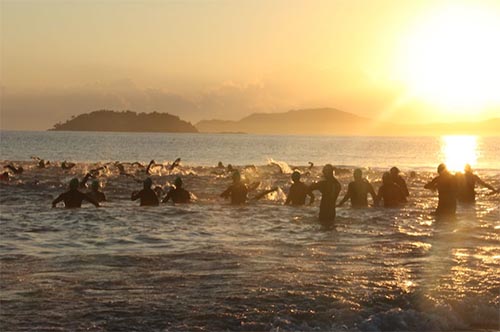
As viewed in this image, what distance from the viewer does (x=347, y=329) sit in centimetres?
974

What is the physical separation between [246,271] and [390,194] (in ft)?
41.0

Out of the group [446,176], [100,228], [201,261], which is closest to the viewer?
[201,261]

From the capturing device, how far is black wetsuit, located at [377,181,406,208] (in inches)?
960

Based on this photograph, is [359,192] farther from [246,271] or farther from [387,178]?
[246,271]

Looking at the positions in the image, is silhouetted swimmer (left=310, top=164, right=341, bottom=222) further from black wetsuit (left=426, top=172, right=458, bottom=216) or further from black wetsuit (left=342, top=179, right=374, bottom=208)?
black wetsuit (left=342, top=179, right=374, bottom=208)

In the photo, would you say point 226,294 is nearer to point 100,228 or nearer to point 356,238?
point 356,238

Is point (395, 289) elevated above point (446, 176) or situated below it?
below

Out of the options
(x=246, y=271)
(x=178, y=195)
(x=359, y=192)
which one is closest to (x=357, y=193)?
(x=359, y=192)

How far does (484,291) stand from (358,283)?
197 cm

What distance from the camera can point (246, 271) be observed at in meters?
12.9

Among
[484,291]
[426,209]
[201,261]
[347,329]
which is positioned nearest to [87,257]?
[201,261]

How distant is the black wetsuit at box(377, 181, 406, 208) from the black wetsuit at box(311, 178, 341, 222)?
4851 mm

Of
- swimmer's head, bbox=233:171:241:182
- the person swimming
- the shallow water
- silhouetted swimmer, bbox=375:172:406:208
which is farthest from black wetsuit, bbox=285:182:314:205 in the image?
the person swimming

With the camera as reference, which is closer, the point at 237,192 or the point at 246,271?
the point at 246,271
